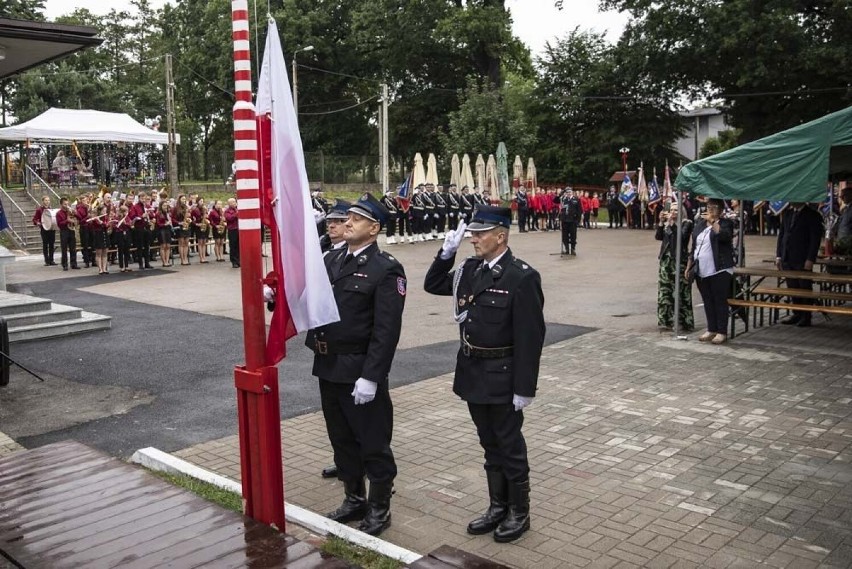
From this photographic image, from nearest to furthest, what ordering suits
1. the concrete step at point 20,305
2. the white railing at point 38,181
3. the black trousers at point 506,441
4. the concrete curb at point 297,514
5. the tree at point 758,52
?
the concrete curb at point 297,514 < the black trousers at point 506,441 < the concrete step at point 20,305 < the tree at point 758,52 < the white railing at point 38,181

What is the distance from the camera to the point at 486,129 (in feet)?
140

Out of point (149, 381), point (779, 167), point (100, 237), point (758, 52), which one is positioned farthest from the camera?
point (758, 52)

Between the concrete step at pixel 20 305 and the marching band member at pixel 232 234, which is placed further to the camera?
the marching band member at pixel 232 234

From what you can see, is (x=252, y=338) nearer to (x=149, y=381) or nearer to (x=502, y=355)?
(x=502, y=355)

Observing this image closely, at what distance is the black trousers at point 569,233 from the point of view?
899 inches

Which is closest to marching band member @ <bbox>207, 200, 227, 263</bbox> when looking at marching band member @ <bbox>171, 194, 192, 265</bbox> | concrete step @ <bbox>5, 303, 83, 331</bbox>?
marching band member @ <bbox>171, 194, 192, 265</bbox>

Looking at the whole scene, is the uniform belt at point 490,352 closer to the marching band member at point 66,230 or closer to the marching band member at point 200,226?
the marching band member at point 66,230

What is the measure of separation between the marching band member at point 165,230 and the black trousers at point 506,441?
18.5 metres

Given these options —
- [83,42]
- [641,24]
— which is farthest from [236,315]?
[641,24]

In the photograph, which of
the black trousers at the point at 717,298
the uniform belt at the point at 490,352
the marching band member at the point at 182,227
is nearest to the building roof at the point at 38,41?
the uniform belt at the point at 490,352

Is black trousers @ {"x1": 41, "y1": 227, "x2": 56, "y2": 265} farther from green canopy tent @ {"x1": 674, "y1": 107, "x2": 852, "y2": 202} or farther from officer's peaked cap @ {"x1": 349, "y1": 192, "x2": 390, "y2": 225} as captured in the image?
officer's peaked cap @ {"x1": 349, "y1": 192, "x2": 390, "y2": 225}

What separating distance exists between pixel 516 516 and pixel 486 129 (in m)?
38.9

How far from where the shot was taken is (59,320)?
1270cm

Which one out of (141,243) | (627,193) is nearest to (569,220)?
(141,243)
